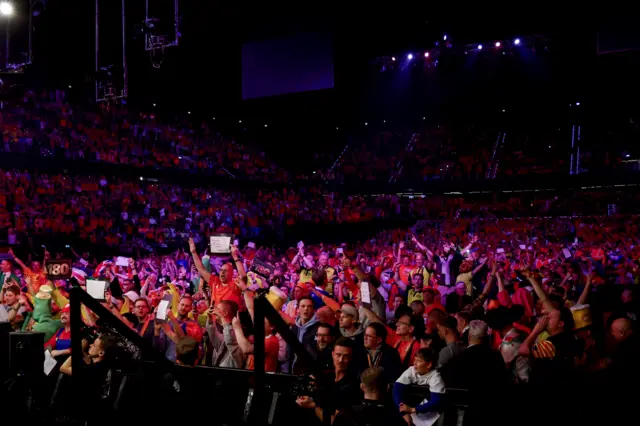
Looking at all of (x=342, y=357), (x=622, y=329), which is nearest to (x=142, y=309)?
(x=342, y=357)

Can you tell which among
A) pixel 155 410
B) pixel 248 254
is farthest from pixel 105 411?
pixel 248 254

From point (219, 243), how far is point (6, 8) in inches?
186

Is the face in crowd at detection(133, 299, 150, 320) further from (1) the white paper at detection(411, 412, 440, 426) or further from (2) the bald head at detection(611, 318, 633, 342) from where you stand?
(2) the bald head at detection(611, 318, 633, 342)

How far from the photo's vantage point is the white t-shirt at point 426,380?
395 centimetres

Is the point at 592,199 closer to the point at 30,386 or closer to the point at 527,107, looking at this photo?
the point at 527,107

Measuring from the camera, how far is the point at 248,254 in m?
14.2

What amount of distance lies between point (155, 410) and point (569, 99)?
91.0ft

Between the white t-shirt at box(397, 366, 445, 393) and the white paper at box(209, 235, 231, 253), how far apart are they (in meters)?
3.79

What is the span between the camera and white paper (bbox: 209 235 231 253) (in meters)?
7.55

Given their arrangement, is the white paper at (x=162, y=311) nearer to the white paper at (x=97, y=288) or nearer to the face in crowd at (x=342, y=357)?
the white paper at (x=97, y=288)

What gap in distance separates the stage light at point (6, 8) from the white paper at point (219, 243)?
4.58 metres

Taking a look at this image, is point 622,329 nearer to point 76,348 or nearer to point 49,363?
point 76,348

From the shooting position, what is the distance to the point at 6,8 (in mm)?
8867

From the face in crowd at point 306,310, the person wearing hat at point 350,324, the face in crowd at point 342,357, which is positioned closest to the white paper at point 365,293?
the face in crowd at point 306,310
